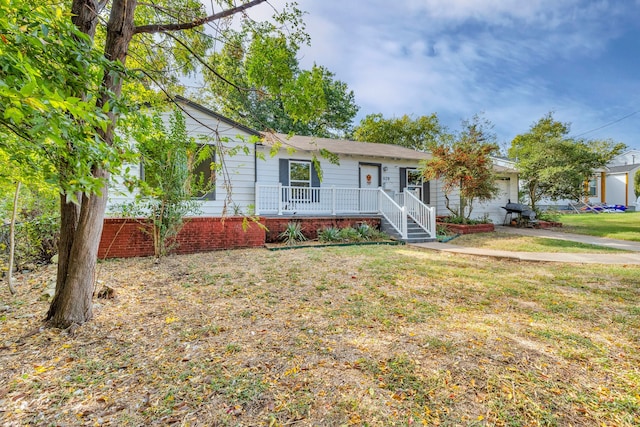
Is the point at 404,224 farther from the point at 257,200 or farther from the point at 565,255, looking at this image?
the point at 257,200

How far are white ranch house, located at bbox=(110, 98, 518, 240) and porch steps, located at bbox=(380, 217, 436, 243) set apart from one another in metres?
0.04

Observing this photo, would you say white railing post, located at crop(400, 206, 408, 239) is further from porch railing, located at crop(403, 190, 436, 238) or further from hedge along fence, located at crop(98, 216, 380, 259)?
hedge along fence, located at crop(98, 216, 380, 259)

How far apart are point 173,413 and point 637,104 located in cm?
3126

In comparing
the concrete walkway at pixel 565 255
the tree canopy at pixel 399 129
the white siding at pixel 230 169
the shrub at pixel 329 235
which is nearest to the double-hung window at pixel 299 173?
the white siding at pixel 230 169

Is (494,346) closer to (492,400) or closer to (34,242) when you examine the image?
(492,400)

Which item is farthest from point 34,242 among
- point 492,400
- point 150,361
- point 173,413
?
point 492,400

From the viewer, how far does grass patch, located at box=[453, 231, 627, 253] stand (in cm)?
761

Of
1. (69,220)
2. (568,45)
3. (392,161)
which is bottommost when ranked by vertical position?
(69,220)

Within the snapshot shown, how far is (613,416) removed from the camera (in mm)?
1806

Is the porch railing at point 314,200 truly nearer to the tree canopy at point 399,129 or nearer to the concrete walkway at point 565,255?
the concrete walkway at point 565,255

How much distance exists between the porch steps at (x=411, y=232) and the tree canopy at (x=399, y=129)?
17.1 metres

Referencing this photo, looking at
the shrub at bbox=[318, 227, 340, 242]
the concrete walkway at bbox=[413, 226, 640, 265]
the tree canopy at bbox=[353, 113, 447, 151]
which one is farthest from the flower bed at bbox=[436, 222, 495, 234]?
the tree canopy at bbox=[353, 113, 447, 151]

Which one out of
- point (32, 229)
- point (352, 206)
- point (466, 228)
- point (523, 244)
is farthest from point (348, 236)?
point (32, 229)

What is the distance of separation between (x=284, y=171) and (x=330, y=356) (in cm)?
878
